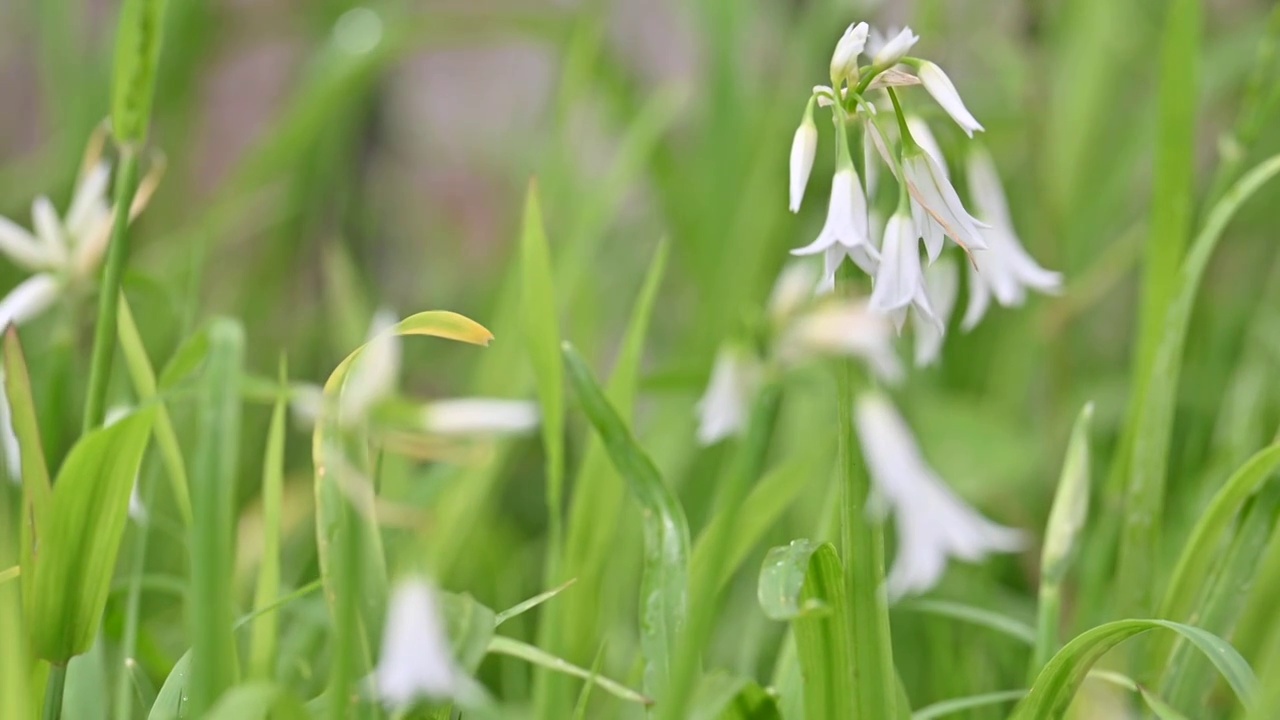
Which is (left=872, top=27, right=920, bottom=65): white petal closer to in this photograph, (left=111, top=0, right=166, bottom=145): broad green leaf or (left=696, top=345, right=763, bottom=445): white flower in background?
(left=696, top=345, right=763, bottom=445): white flower in background

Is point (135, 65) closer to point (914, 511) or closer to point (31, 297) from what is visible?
point (31, 297)

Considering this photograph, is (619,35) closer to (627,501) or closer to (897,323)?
(627,501)

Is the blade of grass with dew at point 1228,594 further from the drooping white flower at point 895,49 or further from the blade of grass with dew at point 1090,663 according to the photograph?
the drooping white flower at point 895,49

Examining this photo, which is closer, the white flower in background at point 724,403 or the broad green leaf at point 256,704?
the broad green leaf at point 256,704

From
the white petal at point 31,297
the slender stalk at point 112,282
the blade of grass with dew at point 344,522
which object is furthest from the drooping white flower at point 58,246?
the blade of grass with dew at point 344,522

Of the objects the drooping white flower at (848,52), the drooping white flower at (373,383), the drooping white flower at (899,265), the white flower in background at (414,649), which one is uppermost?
the drooping white flower at (848,52)

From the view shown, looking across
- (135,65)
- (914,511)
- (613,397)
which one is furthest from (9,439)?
(914,511)
